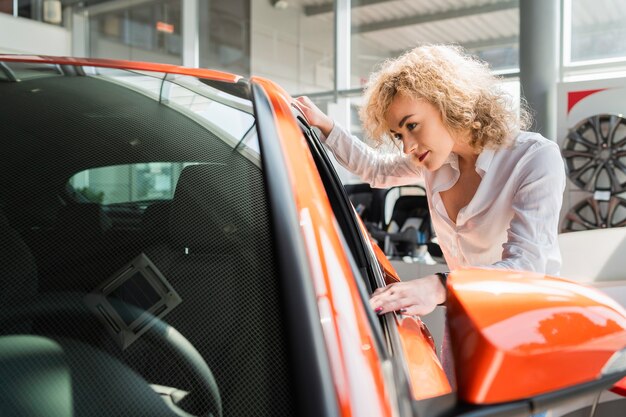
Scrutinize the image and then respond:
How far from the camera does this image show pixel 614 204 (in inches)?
225

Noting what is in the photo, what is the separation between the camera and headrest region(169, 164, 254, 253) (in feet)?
2.50

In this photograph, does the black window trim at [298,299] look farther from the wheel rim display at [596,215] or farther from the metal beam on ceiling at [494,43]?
the metal beam on ceiling at [494,43]

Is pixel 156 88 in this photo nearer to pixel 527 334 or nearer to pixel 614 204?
pixel 527 334

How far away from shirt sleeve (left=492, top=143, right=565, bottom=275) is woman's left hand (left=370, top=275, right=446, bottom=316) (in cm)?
30

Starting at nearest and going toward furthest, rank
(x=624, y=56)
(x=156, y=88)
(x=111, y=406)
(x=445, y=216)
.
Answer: (x=111, y=406)
(x=156, y=88)
(x=445, y=216)
(x=624, y=56)

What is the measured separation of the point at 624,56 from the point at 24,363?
6.84m

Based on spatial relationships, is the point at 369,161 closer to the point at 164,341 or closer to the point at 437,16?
the point at 164,341

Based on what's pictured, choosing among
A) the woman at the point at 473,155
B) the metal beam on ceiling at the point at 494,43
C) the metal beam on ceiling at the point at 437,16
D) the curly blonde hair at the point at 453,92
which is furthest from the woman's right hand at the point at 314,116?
the metal beam on ceiling at the point at 437,16

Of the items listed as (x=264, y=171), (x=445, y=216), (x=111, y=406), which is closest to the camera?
(x=111, y=406)

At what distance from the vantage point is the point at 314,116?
5.30ft

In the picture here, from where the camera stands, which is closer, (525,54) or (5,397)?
(5,397)

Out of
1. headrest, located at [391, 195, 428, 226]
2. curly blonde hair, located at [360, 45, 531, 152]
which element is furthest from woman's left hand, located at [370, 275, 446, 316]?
headrest, located at [391, 195, 428, 226]

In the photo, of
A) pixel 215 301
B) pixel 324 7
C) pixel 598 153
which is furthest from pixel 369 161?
pixel 324 7

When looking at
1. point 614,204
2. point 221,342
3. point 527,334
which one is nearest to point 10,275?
point 221,342
